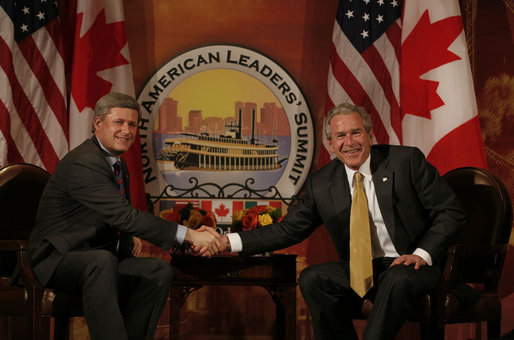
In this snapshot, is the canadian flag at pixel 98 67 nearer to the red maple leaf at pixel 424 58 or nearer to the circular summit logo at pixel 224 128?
the circular summit logo at pixel 224 128

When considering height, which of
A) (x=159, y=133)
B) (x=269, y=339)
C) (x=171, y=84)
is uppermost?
(x=171, y=84)

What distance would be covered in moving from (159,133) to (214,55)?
809 millimetres

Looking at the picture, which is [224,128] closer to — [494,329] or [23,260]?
[23,260]

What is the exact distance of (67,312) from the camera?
2885 millimetres

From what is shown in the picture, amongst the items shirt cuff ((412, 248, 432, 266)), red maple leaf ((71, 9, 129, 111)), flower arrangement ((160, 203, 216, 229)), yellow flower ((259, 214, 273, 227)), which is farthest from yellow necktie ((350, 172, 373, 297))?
red maple leaf ((71, 9, 129, 111))

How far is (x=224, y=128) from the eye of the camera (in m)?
4.34

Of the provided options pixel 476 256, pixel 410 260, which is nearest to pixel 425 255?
pixel 410 260

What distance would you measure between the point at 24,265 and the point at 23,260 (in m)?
0.03

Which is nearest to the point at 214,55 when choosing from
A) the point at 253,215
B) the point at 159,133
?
the point at 159,133

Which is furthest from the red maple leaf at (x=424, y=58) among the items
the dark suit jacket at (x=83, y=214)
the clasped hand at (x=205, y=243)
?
the dark suit jacket at (x=83, y=214)

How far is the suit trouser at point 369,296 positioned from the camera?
2629 mm

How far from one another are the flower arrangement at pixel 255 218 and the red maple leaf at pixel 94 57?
1.46 metres

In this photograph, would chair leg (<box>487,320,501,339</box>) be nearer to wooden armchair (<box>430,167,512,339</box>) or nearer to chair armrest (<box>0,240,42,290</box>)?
wooden armchair (<box>430,167,512,339</box>)

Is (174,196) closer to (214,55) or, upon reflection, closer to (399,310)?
(214,55)
